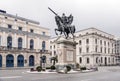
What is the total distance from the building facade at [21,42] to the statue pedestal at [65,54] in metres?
33.0

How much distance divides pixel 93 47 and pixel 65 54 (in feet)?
197

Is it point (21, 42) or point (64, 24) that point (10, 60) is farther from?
point (64, 24)

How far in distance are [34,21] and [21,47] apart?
13241mm

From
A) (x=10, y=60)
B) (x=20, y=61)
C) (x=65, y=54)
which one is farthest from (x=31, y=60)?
(x=65, y=54)

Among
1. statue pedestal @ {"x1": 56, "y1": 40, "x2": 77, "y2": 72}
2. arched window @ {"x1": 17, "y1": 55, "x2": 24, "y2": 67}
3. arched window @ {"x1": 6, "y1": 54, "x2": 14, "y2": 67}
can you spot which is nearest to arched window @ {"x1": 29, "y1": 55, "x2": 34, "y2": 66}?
arched window @ {"x1": 17, "y1": 55, "x2": 24, "y2": 67}

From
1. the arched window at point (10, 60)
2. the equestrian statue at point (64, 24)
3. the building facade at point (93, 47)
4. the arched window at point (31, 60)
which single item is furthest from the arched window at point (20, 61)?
the equestrian statue at point (64, 24)

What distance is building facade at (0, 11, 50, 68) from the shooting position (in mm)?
60531

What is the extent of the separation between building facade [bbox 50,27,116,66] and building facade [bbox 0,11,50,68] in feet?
73.5

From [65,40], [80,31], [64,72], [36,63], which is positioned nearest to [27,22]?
[36,63]

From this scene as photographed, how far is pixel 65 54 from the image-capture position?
30.4 m

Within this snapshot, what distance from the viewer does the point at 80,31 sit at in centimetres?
9525

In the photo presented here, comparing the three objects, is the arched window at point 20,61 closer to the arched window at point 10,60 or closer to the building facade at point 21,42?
the building facade at point 21,42

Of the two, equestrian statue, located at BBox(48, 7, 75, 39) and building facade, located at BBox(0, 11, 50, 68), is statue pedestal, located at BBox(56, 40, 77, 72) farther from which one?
building facade, located at BBox(0, 11, 50, 68)

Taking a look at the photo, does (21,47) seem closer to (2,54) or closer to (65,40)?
(2,54)
